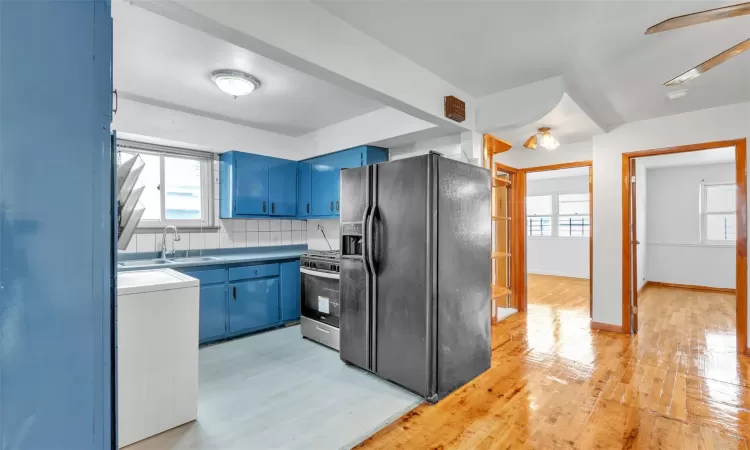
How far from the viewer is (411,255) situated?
7.75ft

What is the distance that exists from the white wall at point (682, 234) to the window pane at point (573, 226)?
3.69ft

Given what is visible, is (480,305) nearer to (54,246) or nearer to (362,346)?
(362,346)

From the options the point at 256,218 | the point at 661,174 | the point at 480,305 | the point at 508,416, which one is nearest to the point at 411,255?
the point at 480,305

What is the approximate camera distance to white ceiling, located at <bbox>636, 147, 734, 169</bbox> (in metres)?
5.13

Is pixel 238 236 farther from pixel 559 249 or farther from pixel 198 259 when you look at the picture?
pixel 559 249

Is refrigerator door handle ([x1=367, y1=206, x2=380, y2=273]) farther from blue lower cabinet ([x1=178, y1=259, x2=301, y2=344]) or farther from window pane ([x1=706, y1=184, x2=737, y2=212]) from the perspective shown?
window pane ([x1=706, y1=184, x2=737, y2=212])

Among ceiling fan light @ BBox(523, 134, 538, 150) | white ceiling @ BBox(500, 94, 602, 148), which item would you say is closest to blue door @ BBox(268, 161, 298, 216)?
white ceiling @ BBox(500, 94, 602, 148)

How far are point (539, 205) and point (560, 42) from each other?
655cm

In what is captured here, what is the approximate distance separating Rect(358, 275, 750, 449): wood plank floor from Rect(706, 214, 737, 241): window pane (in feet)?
9.41

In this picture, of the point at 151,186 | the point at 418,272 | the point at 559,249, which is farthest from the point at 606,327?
the point at 151,186

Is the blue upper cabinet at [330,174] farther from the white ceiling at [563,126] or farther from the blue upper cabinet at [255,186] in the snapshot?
the white ceiling at [563,126]

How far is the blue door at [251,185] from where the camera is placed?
153 inches

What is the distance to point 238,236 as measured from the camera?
4.18 meters

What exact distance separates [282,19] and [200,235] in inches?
115
